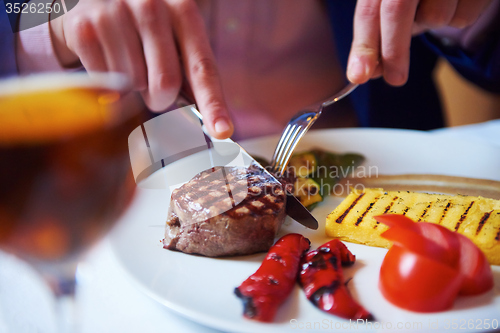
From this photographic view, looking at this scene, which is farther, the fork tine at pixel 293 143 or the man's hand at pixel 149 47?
the fork tine at pixel 293 143

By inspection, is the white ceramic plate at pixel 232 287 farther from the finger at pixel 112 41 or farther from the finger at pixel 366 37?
the finger at pixel 366 37

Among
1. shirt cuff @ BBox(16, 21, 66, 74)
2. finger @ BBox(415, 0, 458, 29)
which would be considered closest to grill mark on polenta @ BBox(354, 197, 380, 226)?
finger @ BBox(415, 0, 458, 29)

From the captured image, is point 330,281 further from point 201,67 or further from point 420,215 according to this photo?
point 201,67

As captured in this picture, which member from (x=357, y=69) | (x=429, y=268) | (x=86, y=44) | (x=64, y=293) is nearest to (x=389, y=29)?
(x=357, y=69)

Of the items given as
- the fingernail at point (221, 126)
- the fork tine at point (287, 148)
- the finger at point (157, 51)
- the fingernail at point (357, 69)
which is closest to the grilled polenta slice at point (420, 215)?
the fork tine at point (287, 148)

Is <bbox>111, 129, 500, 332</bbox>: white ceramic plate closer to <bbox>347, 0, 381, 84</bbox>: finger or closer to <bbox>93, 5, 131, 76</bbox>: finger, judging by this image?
<bbox>93, 5, 131, 76</bbox>: finger
